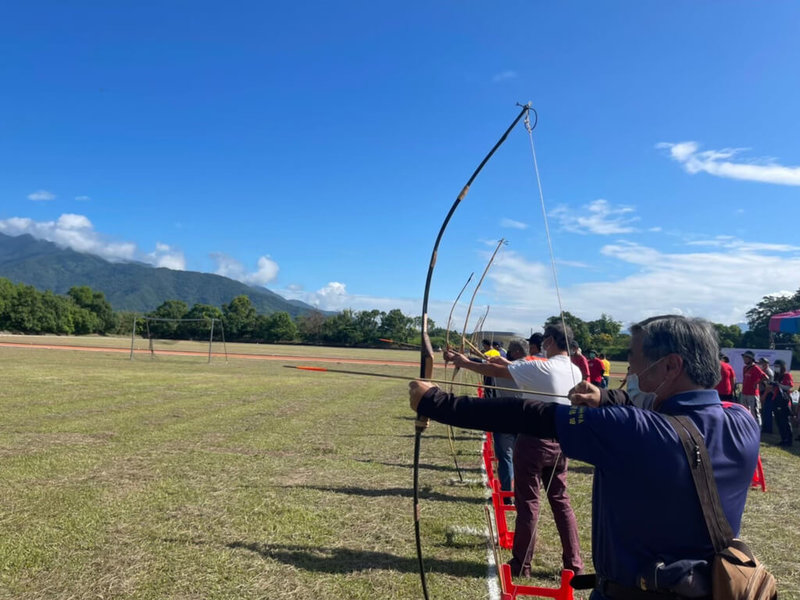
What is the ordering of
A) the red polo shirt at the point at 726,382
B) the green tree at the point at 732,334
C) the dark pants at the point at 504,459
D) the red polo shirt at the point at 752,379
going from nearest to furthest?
the dark pants at the point at 504,459
the red polo shirt at the point at 726,382
the red polo shirt at the point at 752,379
the green tree at the point at 732,334

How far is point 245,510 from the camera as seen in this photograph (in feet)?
19.3

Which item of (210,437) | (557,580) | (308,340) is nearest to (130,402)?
(210,437)

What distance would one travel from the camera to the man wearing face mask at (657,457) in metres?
1.66

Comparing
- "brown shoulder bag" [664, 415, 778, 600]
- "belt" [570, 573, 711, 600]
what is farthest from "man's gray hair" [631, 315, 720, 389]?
"belt" [570, 573, 711, 600]

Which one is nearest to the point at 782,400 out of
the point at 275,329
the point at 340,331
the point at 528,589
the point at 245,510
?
the point at 528,589

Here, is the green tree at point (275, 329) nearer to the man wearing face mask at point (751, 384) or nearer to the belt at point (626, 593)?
the man wearing face mask at point (751, 384)

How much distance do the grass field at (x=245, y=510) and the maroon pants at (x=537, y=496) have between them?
38cm

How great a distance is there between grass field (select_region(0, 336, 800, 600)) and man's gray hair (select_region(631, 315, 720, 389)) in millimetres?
3096

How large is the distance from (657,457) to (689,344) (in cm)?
45

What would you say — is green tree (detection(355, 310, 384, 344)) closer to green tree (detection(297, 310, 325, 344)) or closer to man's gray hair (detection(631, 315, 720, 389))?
green tree (detection(297, 310, 325, 344))

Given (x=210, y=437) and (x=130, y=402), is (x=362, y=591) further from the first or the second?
(x=130, y=402)

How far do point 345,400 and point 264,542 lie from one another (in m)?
11.0

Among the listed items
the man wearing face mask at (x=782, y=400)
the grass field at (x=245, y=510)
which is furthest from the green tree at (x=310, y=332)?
the man wearing face mask at (x=782, y=400)

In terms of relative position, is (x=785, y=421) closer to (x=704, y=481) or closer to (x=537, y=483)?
(x=537, y=483)
